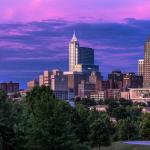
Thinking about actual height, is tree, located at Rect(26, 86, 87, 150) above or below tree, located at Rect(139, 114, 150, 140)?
above

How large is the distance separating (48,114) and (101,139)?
23250 millimetres

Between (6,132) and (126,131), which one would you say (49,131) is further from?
(126,131)

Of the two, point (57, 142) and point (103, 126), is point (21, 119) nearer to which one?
point (57, 142)

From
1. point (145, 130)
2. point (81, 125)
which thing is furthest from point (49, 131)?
point (145, 130)

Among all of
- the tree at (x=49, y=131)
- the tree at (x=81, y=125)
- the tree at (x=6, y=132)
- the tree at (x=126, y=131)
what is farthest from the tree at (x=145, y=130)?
the tree at (x=49, y=131)

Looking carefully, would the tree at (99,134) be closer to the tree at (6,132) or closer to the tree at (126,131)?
the tree at (126,131)

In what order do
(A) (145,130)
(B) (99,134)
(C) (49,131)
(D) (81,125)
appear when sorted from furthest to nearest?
(A) (145,130) → (D) (81,125) → (B) (99,134) → (C) (49,131)

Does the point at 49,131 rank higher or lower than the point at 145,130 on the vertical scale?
higher

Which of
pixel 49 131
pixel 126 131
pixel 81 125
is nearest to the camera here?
pixel 49 131

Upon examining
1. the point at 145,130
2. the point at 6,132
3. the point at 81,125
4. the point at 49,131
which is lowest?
the point at 145,130

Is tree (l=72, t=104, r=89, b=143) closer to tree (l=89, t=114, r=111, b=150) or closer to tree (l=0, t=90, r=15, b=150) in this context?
tree (l=89, t=114, r=111, b=150)

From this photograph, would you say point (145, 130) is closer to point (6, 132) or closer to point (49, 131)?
point (6, 132)

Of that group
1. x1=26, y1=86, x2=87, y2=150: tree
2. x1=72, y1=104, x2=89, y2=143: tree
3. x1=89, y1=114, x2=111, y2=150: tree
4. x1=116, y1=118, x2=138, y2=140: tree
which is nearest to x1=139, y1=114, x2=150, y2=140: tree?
x1=116, y1=118, x2=138, y2=140: tree

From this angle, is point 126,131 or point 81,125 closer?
point 81,125
